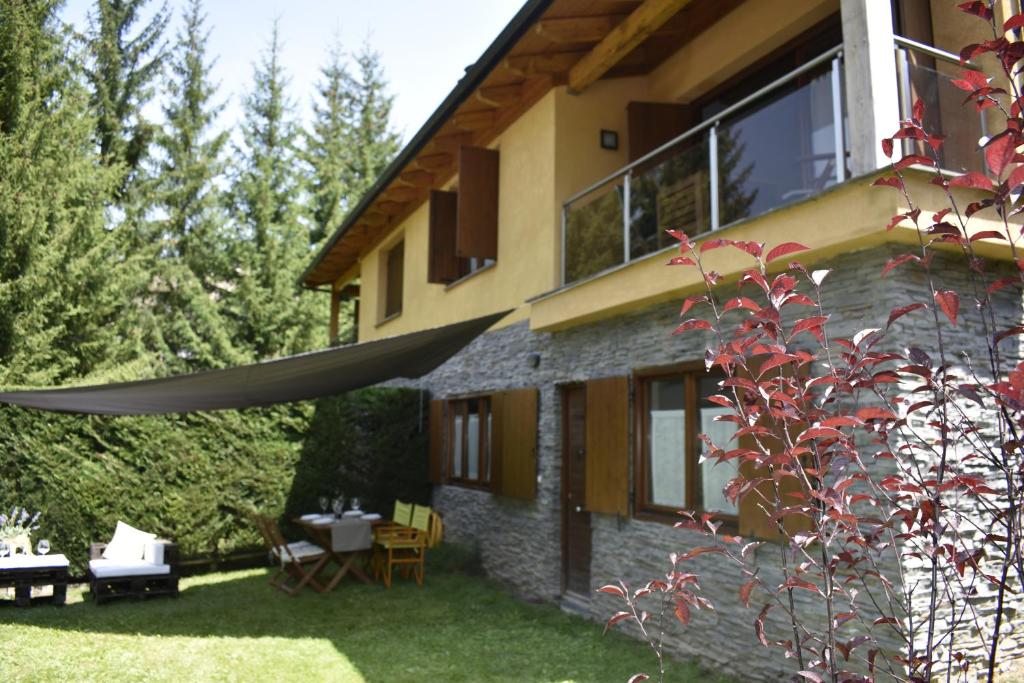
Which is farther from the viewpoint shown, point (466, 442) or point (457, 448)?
point (457, 448)

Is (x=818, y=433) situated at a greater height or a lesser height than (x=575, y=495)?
greater

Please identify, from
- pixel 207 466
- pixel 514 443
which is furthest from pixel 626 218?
pixel 207 466

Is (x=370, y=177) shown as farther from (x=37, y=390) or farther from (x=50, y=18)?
(x=37, y=390)

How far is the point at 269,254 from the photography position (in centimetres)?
2006

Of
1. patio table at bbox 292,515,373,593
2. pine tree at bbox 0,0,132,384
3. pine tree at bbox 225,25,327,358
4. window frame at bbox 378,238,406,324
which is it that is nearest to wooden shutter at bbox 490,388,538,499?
patio table at bbox 292,515,373,593

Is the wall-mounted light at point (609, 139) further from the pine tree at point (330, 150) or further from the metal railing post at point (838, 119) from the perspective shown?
the pine tree at point (330, 150)

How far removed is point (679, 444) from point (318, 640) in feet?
12.1

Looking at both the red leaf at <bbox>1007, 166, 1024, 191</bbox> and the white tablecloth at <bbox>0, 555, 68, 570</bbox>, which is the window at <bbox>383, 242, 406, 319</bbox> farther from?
the red leaf at <bbox>1007, 166, 1024, 191</bbox>

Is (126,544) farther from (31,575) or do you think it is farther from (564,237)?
(564,237)

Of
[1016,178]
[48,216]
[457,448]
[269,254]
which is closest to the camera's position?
[1016,178]

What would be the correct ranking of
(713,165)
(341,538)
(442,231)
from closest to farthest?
(713,165)
(341,538)
(442,231)

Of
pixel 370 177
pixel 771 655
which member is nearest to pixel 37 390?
pixel 771 655

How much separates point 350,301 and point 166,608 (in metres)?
17.0

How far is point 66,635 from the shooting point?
6586 millimetres
